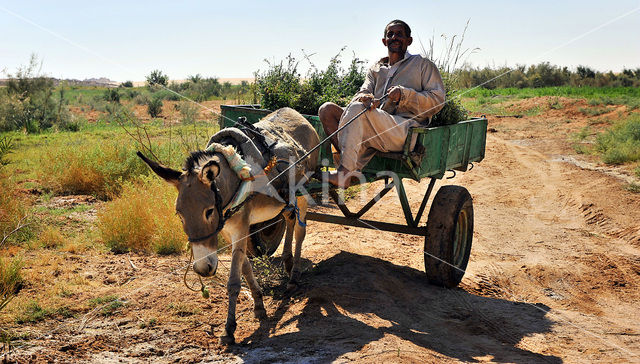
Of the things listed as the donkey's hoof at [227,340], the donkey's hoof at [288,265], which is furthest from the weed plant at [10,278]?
the donkey's hoof at [288,265]

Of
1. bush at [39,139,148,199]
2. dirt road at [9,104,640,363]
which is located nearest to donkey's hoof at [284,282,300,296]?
dirt road at [9,104,640,363]

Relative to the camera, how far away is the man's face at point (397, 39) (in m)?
5.86

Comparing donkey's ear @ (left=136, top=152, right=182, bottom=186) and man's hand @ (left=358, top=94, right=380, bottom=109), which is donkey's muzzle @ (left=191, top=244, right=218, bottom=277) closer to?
donkey's ear @ (left=136, top=152, right=182, bottom=186)

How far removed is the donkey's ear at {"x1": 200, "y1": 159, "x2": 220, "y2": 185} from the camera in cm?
395

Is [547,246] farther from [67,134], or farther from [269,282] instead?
[67,134]

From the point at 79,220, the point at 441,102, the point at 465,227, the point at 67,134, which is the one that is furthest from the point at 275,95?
the point at 67,134

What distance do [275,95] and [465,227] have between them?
316 centimetres

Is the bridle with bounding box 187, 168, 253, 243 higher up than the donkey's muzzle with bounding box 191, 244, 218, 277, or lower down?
higher up

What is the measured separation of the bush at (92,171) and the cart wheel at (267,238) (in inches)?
158

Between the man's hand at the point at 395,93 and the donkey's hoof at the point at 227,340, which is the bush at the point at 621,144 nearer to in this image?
the man's hand at the point at 395,93

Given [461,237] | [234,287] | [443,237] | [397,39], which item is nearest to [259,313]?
[234,287]

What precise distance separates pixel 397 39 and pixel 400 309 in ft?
9.40

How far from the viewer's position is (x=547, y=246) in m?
8.20

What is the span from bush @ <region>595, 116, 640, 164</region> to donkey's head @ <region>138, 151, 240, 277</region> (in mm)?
12348
